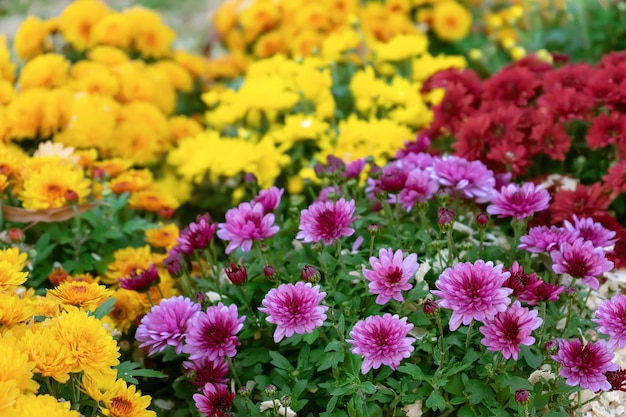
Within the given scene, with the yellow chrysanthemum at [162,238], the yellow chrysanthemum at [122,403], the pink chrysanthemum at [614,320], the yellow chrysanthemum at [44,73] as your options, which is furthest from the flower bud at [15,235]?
the pink chrysanthemum at [614,320]

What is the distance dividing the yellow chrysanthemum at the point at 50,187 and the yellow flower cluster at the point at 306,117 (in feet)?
2.03

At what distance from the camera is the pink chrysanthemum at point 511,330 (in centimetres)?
155

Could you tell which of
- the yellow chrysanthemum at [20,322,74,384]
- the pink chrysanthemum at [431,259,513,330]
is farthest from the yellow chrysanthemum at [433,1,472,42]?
the yellow chrysanthemum at [20,322,74,384]

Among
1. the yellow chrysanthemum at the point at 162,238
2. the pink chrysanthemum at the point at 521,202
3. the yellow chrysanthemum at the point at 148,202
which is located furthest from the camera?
the yellow chrysanthemum at the point at 148,202

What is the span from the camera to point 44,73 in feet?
10.0

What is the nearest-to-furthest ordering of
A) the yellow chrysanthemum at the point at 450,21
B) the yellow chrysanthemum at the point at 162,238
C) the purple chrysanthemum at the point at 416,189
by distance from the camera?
the purple chrysanthemum at the point at 416,189
the yellow chrysanthemum at the point at 162,238
the yellow chrysanthemum at the point at 450,21

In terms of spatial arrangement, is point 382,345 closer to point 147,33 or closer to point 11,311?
point 11,311

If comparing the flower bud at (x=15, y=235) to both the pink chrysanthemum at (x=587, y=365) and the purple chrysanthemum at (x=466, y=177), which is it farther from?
the pink chrysanthemum at (x=587, y=365)

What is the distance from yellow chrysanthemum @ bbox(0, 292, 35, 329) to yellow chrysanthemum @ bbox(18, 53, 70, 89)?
171 cm

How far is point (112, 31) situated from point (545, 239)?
2.45m

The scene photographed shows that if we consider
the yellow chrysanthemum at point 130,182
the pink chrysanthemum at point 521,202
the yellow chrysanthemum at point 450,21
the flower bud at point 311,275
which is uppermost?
the pink chrysanthemum at point 521,202

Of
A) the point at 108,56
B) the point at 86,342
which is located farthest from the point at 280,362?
the point at 108,56

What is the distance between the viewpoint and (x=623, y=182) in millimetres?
2182

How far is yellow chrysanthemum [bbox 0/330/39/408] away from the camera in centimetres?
131
